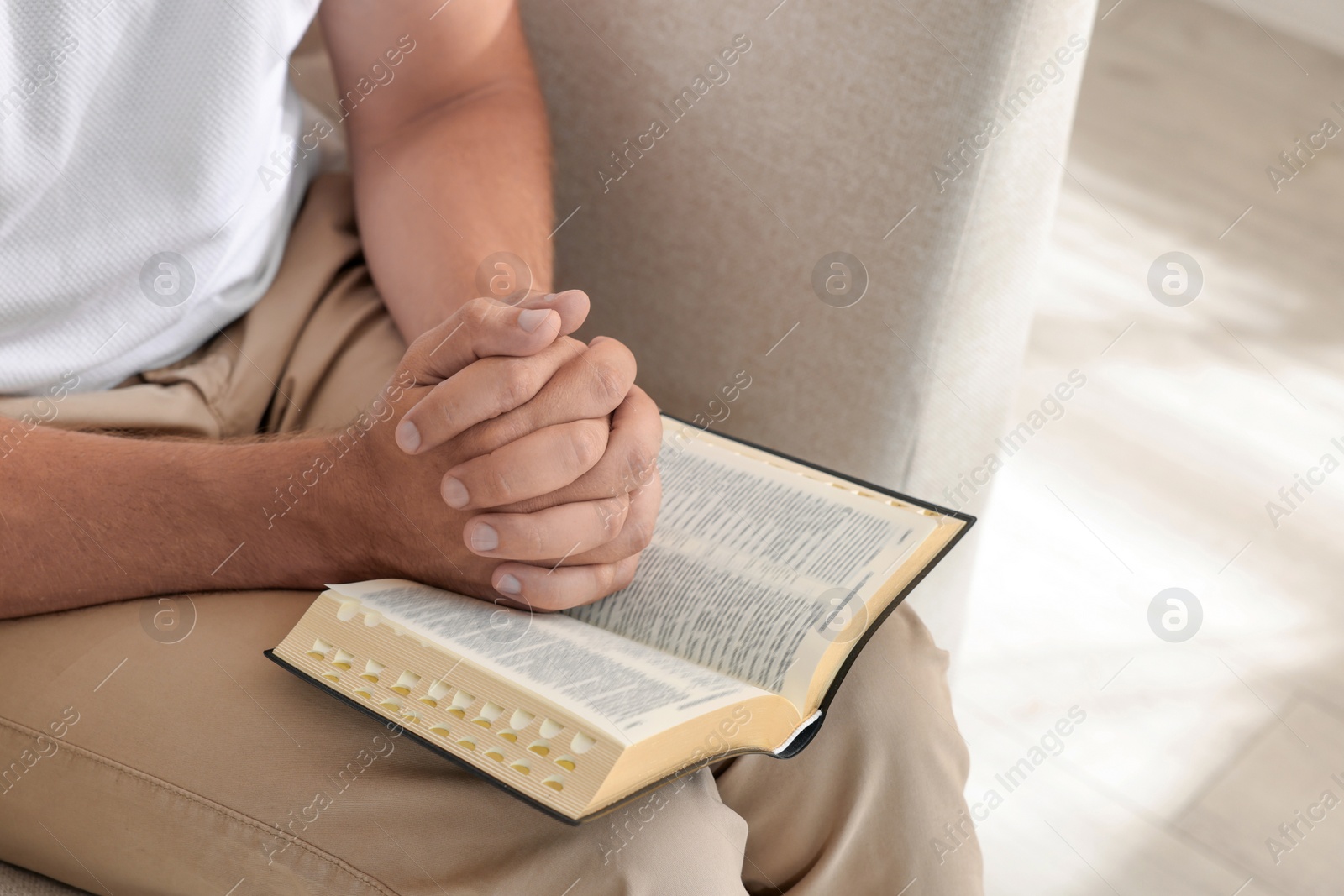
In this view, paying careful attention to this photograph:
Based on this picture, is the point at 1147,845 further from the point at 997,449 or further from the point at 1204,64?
the point at 1204,64

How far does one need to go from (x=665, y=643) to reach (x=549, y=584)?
0.08m

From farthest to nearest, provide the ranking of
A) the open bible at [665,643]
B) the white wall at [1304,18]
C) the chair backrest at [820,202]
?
Answer: the white wall at [1304,18] → the chair backrest at [820,202] → the open bible at [665,643]

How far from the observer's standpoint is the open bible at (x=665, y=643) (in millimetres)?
520

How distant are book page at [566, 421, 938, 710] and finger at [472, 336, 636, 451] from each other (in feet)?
0.33

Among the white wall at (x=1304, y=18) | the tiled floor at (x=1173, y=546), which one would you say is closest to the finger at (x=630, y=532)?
the tiled floor at (x=1173, y=546)

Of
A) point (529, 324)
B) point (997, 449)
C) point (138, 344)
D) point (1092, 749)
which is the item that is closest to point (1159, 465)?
point (1092, 749)

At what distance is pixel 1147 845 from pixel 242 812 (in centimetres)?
87

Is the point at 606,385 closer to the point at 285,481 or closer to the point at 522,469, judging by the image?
the point at 522,469

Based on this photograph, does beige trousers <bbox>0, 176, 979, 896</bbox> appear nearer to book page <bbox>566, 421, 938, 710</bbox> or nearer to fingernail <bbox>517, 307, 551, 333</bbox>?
book page <bbox>566, 421, 938, 710</bbox>

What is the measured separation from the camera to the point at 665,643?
2.09 ft

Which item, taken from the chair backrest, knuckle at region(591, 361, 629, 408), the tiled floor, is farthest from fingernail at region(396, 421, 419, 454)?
the tiled floor

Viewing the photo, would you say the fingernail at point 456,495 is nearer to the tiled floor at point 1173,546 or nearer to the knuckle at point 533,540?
the knuckle at point 533,540

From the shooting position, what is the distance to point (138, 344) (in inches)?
30.7

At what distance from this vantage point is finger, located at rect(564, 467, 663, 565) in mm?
649
